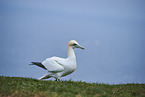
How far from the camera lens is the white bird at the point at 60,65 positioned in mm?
8977

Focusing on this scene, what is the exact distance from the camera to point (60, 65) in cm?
901

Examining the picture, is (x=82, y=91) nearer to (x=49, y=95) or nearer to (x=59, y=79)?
(x=49, y=95)

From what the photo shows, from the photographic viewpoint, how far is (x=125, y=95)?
24.2 ft

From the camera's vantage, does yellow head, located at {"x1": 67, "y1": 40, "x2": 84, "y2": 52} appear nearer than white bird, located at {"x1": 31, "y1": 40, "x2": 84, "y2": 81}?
No

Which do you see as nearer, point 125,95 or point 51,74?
point 125,95

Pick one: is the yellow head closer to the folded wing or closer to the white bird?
the white bird

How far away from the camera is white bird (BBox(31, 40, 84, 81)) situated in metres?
8.98

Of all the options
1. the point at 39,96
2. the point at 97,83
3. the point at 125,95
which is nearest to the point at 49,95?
the point at 39,96

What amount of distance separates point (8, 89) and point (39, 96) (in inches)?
44.8

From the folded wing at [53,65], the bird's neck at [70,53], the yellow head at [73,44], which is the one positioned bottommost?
the folded wing at [53,65]

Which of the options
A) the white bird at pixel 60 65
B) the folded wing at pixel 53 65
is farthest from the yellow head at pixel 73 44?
the folded wing at pixel 53 65

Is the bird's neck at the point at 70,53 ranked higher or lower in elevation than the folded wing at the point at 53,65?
higher

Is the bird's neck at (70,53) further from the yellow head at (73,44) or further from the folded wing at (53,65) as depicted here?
the folded wing at (53,65)

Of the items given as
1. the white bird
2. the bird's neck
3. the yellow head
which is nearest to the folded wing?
the white bird
